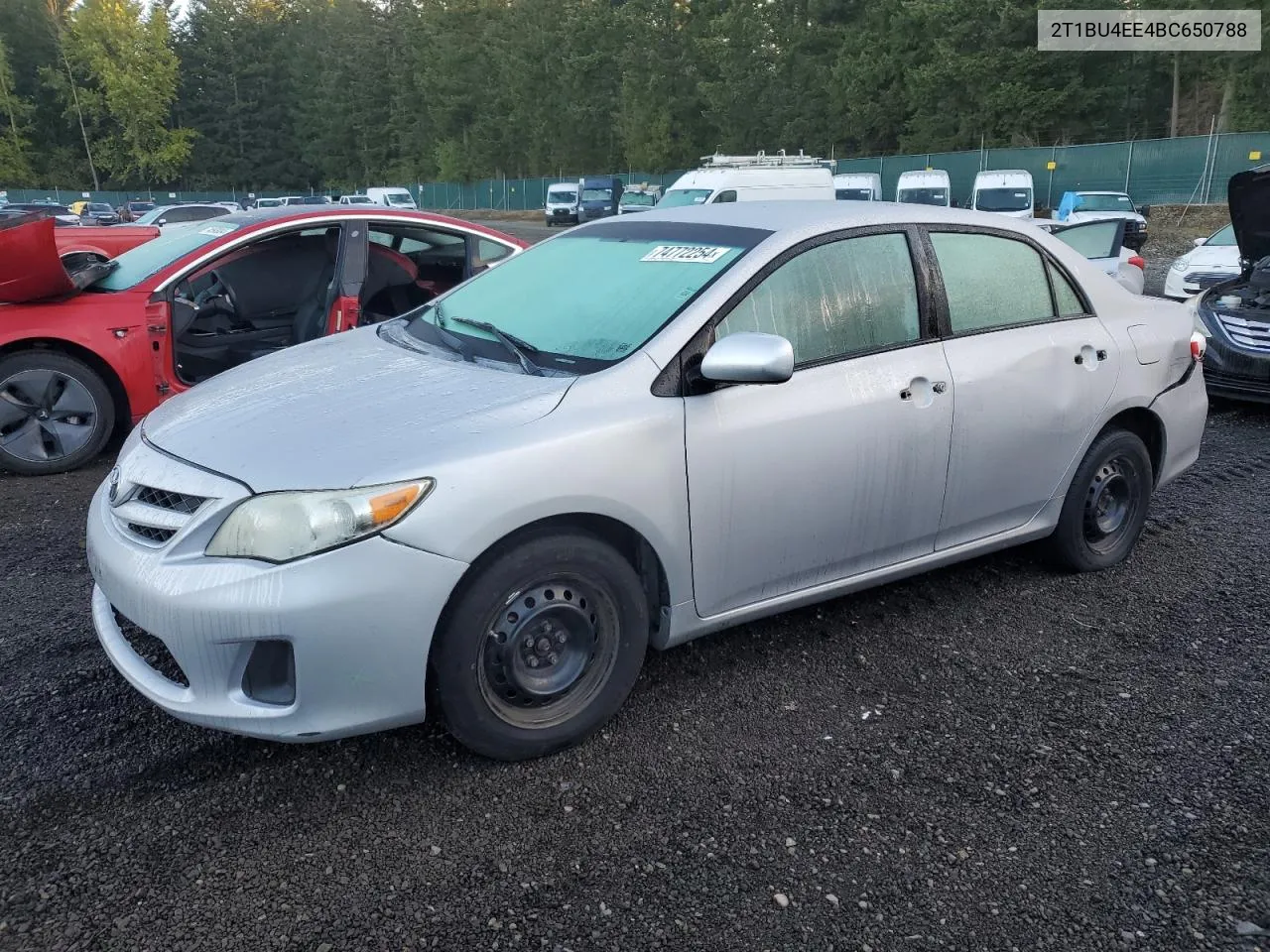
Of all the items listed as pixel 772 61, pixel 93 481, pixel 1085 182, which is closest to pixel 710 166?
pixel 1085 182

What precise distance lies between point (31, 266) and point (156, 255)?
0.89m

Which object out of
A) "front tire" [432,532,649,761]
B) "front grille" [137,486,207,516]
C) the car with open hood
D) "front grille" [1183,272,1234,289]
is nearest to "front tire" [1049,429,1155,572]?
"front tire" [432,532,649,761]

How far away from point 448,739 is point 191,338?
4.58m

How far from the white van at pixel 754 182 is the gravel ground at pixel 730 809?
17.9 meters

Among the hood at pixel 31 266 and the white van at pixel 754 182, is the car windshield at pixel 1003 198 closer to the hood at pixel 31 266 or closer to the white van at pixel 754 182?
the white van at pixel 754 182

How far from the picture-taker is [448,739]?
10.2ft

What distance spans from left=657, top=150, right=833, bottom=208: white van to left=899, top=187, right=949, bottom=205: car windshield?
271 inches

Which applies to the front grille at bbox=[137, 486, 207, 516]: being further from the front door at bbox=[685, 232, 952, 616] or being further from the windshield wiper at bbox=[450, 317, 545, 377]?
the front door at bbox=[685, 232, 952, 616]

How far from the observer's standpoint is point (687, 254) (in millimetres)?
3545

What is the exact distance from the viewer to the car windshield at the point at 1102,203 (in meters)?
25.3

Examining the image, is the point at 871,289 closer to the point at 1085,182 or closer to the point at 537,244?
the point at 537,244

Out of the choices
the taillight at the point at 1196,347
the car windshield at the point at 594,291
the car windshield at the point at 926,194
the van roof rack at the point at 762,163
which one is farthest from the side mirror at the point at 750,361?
the car windshield at the point at 926,194

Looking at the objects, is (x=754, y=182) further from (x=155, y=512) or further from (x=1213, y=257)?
(x=155, y=512)

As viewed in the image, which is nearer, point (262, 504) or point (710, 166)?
point (262, 504)
